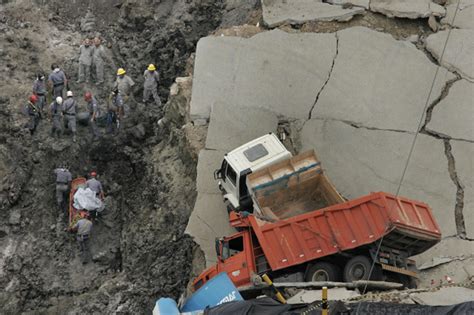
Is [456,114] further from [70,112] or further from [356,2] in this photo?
[70,112]

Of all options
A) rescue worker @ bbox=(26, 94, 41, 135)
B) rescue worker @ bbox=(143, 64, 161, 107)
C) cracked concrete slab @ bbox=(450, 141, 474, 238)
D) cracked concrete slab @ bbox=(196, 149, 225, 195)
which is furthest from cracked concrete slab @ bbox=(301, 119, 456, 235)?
rescue worker @ bbox=(26, 94, 41, 135)

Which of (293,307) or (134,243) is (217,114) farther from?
(293,307)

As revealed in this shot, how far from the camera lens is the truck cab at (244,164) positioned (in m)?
13.8

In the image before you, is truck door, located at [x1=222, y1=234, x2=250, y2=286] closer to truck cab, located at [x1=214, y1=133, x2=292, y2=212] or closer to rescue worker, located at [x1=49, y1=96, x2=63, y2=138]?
truck cab, located at [x1=214, y1=133, x2=292, y2=212]

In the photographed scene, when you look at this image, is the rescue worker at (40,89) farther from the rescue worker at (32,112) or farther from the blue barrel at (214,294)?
the blue barrel at (214,294)

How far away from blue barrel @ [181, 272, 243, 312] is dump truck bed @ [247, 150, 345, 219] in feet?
5.79

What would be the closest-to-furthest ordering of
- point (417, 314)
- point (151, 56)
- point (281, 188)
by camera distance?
point (417, 314)
point (281, 188)
point (151, 56)

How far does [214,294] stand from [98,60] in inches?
342

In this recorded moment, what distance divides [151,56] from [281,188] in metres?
7.46

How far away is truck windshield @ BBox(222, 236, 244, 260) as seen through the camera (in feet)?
42.0

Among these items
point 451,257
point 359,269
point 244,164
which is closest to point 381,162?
point 451,257

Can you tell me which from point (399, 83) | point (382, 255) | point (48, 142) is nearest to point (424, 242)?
point (382, 255)

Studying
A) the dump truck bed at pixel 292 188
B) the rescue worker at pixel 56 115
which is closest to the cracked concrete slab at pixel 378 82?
the dump truck bed at pixel 292 188

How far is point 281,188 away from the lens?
44.2 ft
